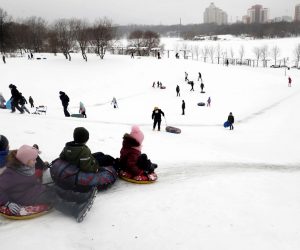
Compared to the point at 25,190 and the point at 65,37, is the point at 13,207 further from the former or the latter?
the point at 65,37

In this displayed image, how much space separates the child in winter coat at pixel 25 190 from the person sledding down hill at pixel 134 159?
1.63 metres

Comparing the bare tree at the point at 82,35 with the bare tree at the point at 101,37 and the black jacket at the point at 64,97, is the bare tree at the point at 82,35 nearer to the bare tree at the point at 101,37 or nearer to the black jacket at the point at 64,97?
the bare tree at the point at 101,37

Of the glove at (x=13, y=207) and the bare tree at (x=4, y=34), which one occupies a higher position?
the bare tree at (x=4, y=34)

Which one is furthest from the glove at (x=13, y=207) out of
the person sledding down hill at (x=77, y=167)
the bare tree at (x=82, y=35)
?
the bare tree at (x=82, y=35)

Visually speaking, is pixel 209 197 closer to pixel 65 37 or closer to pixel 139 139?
pixel 139 139

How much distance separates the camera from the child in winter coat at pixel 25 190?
17.6 ft

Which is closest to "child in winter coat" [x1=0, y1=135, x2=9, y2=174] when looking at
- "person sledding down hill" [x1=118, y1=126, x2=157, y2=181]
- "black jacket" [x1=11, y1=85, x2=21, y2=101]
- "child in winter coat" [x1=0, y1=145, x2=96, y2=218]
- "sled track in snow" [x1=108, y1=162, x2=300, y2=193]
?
"child in winter coat" [x1=0, y1=145, x2=96, y2=218]

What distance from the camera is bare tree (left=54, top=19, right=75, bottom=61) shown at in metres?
57.0

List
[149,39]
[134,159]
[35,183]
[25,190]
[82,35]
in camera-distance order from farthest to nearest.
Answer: [149,39] → [82,35] → [134,159] → [35,183] → [25,190]

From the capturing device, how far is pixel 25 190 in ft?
17.9

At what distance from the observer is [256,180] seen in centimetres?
817

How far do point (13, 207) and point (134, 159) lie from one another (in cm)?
262

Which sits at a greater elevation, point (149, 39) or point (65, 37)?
point (149, 39)

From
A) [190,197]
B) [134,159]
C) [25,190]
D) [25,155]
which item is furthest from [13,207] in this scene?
[190,197]
